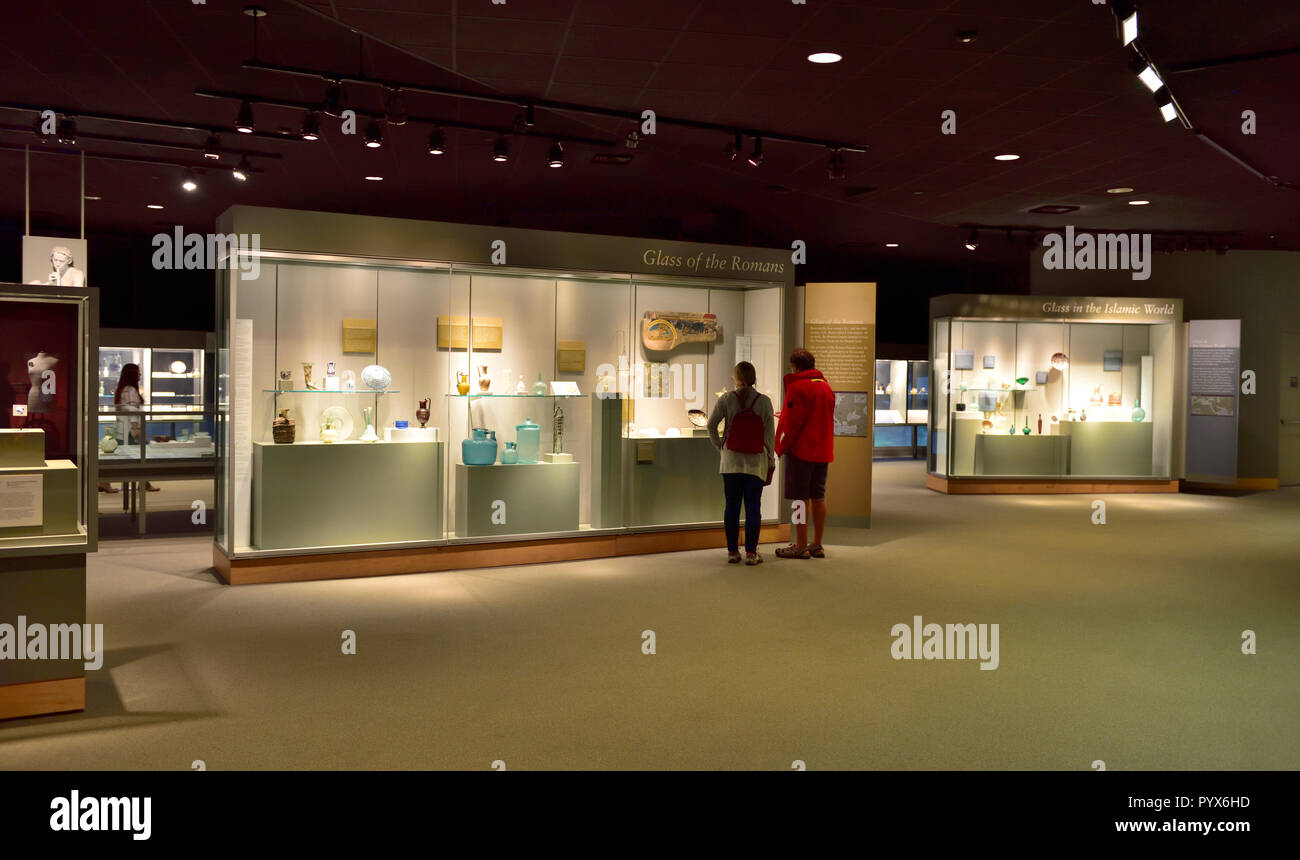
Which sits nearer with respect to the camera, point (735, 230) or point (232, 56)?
point (232, 56)

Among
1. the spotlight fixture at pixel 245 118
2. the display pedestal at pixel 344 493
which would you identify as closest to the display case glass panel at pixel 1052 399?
the display pedestal at pixel 344 493

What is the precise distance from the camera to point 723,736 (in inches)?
158

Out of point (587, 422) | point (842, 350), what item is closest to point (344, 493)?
point (587, 422)

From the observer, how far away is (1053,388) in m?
13.8

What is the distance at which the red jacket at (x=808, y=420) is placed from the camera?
7945mm

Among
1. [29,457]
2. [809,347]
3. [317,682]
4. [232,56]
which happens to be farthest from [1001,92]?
[29,457]

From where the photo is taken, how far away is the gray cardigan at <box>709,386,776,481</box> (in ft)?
25.0

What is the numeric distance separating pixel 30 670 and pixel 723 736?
2.93m

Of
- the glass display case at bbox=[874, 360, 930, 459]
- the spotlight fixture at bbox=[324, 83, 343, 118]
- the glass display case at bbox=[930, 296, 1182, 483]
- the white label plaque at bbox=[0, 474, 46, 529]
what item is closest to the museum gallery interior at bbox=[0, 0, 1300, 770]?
the white label plaque at bbox=[0, 474, 46, 529]

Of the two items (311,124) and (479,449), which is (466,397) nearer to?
→ (479,449)

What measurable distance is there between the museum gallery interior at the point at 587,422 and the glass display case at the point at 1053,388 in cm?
22

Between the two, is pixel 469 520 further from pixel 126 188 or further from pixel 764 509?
pixel 126 188

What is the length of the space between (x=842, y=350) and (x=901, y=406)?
9.94 meters

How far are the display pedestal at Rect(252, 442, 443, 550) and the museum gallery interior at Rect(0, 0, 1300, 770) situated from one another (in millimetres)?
29
